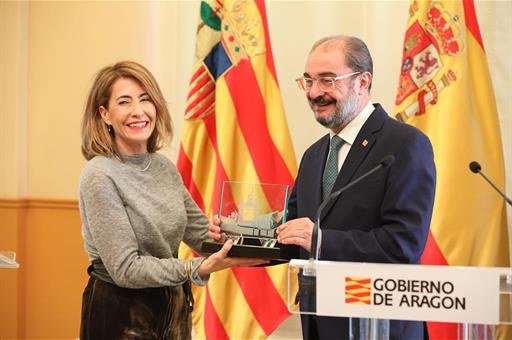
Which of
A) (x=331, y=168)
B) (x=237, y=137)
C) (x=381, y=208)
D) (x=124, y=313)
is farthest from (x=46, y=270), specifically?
(x=381, y=208)

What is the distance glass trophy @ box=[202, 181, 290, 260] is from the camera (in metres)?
2.23

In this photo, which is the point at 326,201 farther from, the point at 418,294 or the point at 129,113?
the point at 129,113

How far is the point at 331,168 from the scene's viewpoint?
2.42 metres

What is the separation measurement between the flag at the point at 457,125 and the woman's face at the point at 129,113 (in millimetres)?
1852

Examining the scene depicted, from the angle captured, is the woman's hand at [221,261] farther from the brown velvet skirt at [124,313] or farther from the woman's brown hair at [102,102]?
the woman's brown hair at [102,102]

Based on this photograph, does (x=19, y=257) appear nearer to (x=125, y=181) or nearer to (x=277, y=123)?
(x=277, y=123)

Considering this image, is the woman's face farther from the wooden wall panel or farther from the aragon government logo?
the wooden wall panel

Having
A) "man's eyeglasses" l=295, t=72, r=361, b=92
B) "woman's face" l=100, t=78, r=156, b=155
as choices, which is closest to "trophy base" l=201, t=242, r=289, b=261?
"woman's face" l=100, t=78, r=156, b=155

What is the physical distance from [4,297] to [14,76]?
1580 mm

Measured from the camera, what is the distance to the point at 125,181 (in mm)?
2287

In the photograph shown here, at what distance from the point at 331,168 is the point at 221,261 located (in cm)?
53

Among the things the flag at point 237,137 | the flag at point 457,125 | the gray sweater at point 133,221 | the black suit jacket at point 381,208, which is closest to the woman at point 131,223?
the gray sweater at point 133,221

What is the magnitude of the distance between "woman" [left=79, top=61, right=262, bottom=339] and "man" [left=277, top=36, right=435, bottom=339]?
33 centimetres

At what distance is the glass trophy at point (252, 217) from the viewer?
223 cm
